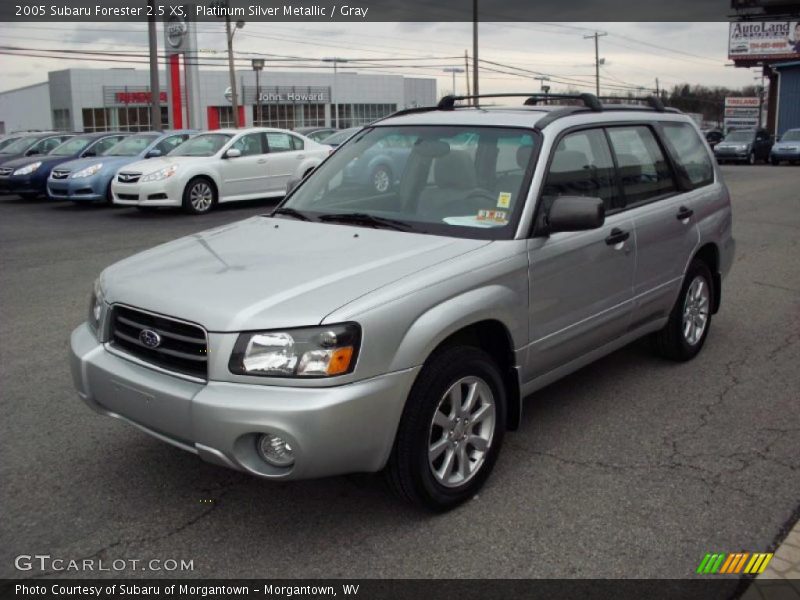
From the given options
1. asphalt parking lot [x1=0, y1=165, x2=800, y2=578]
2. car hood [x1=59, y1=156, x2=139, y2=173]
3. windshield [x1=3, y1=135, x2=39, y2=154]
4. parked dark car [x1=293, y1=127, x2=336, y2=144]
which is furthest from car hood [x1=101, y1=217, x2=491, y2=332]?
windshield [x1=3, y1=135, x2=39, y2=154]

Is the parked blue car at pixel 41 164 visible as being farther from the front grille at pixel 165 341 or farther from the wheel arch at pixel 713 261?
the front grille at pixel 165 341

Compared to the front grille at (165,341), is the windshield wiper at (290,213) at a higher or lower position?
higher

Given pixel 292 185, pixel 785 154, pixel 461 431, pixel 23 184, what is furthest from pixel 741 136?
pixel 461 431

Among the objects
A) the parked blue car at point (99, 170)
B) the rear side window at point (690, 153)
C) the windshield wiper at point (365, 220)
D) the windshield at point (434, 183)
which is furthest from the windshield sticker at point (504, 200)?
the parked blue car at point (99, 170)

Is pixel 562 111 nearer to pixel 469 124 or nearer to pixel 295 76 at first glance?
pixel 469 124

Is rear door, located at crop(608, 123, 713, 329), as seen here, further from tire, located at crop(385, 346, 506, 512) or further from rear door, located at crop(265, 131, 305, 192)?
rear door, located at crop(265, 131, 305, 192)

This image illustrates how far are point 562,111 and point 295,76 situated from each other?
76.9 metres

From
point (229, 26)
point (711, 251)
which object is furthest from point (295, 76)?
point (711, 251)

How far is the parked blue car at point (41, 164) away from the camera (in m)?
17.8

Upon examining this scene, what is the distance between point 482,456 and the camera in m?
3.76

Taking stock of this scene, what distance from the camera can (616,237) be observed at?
4609 millimetres

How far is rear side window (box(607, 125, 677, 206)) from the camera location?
493 cm

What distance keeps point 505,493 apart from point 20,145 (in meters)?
21.6

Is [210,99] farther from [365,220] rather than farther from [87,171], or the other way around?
[365,220]
